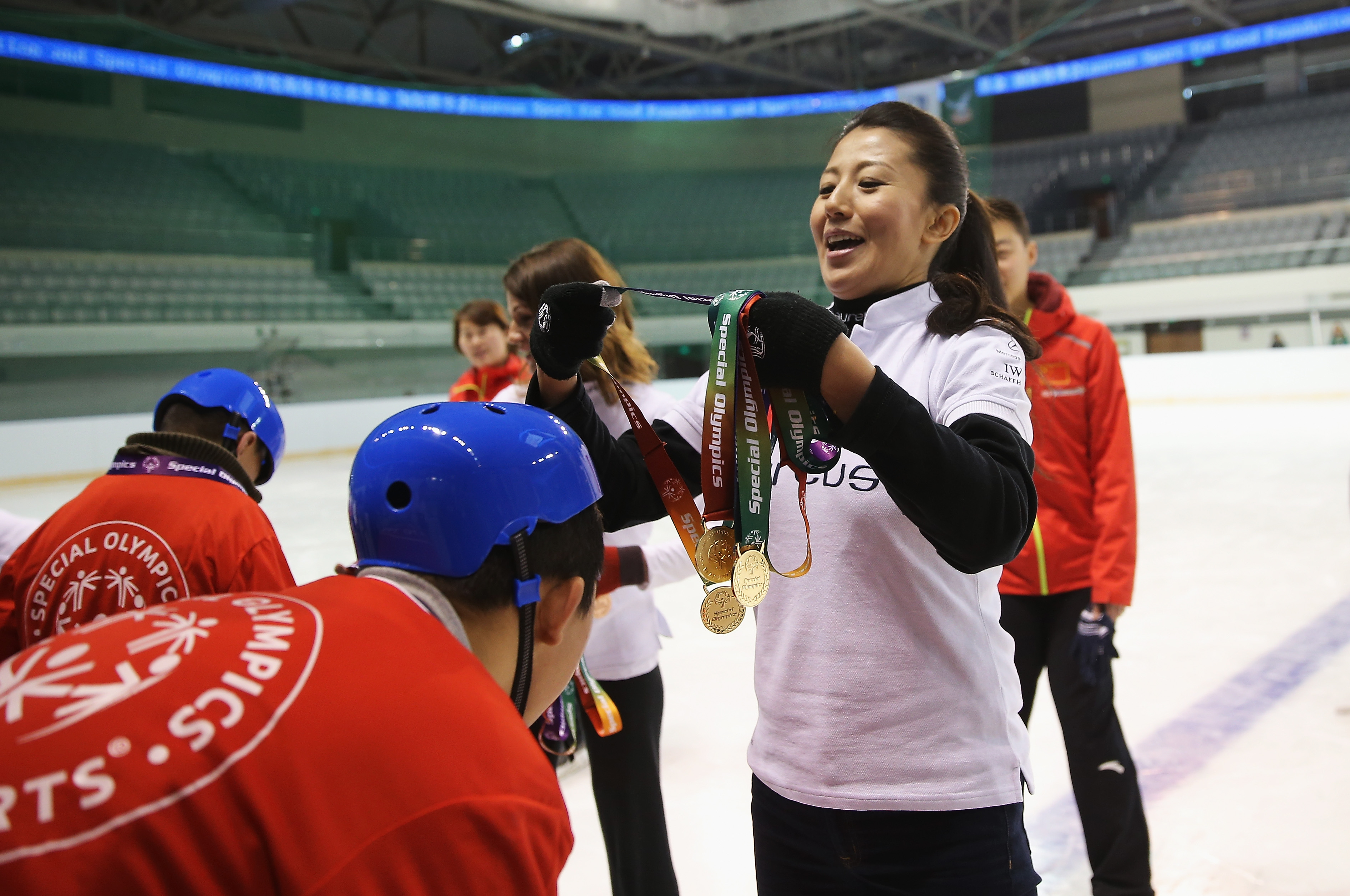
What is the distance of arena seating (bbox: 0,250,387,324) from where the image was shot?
12586 mm

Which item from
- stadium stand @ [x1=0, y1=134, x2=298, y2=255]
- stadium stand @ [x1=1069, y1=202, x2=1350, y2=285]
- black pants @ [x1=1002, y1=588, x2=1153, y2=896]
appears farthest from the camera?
stadium stand @ [x1=1069, y1=202, x2=1350, y2=285]

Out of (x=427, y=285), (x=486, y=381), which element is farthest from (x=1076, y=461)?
(x=427, y=285)

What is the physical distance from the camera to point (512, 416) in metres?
0.89

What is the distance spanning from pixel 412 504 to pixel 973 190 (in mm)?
1009

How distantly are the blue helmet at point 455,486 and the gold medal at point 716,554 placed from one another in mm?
238

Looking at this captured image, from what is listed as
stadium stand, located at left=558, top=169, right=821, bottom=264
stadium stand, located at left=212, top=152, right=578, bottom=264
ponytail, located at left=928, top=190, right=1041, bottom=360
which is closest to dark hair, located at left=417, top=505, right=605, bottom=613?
ponytail, located at left=928, top=190, right=1041, bottom=360

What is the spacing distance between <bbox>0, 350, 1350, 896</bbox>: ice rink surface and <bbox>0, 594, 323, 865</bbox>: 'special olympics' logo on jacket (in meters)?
0.75

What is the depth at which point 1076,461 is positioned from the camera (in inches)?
93.3

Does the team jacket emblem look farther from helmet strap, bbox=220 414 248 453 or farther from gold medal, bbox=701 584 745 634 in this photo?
gold medal, bbox=701 584 745 634

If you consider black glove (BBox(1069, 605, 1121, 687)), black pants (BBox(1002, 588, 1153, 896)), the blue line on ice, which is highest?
black glove (BBox(1069, 605, 1121, 687))

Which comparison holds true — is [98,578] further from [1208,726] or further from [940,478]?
[1208,726]

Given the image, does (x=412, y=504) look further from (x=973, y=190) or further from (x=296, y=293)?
(x=296, y=293)

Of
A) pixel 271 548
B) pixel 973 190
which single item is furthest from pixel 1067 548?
pixel 271 548

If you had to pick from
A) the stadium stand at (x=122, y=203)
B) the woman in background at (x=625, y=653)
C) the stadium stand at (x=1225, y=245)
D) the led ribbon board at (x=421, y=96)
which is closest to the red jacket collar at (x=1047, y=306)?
the woman in background at (x=625, y=653)
